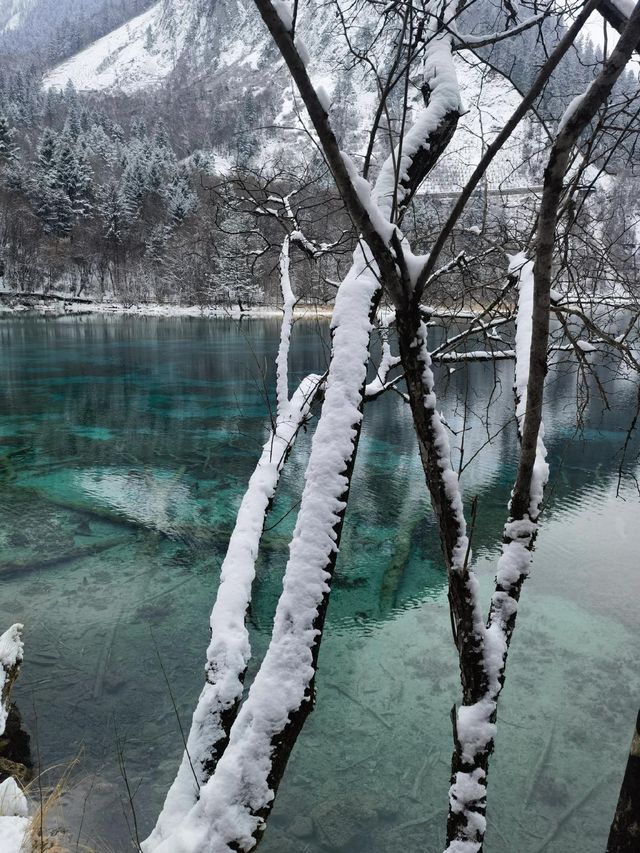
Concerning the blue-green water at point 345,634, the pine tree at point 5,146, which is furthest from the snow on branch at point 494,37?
the pine tree at point 5,146

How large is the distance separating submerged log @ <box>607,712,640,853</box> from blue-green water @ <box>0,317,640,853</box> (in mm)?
1284

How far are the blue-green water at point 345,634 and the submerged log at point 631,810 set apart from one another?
1.28m

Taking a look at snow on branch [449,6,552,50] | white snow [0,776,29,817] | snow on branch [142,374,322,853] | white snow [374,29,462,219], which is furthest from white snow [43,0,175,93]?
white snow [0,776,29,817]

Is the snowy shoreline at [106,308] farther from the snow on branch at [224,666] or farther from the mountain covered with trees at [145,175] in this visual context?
the snow on branch at [224,666]

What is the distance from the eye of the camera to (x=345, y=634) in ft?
22.2

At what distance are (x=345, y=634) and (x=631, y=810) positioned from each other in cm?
481

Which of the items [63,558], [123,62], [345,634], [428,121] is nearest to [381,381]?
[428,121]

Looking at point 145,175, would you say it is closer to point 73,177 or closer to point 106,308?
point 73,177

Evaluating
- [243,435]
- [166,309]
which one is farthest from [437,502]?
[166,309]

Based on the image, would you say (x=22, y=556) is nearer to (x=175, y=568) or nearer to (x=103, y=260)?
(x=175, y=568)

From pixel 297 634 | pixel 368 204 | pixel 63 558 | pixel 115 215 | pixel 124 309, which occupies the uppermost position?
pixel 115 215

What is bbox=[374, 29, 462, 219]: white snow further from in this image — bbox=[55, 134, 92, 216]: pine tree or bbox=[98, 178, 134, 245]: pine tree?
bbox=[55, 134, 92, 216]: pine tree

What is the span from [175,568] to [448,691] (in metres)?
4.40

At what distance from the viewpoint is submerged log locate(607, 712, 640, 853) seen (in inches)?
84.2
